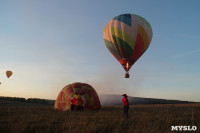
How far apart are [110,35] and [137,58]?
4.51 metres

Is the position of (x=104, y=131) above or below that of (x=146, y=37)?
below

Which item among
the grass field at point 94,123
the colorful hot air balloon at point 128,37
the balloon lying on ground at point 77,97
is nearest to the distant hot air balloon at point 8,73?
the balloon lying on ground at point 77,97

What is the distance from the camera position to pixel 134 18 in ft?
74.0

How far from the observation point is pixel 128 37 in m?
22.1

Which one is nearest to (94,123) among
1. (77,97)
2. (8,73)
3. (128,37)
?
(77,97)

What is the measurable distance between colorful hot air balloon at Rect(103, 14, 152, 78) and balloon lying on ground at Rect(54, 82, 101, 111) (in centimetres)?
656

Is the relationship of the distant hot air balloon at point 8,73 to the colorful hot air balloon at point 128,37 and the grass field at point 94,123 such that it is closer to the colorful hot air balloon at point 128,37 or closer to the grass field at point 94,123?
the colorful hot air balloon at point 128,37

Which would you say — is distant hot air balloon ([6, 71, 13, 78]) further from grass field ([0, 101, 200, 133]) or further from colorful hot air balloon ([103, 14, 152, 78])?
grass field ([0, 101, 200, 133])

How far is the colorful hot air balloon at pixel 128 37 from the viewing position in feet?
72.5

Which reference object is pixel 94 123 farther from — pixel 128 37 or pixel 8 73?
pixel 8 73

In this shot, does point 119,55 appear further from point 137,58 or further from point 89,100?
point 89,100

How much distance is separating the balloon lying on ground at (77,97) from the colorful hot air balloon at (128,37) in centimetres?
656

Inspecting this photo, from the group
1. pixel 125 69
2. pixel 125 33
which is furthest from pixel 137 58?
pixel 125 33

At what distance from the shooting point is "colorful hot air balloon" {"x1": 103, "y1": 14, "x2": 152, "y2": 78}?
2209 centimetres
